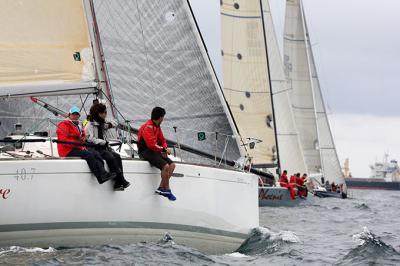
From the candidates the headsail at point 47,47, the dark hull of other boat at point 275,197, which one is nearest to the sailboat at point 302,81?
the dark hull of other boat at point 275,197

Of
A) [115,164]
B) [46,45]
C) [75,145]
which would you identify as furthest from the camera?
[46,45]

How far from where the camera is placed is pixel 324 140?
172 ft

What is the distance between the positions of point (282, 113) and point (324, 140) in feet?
42.3

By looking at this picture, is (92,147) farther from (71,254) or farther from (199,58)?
(199,58)

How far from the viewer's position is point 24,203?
9.62 m

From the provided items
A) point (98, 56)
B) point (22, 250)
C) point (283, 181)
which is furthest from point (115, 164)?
point (283, 181)

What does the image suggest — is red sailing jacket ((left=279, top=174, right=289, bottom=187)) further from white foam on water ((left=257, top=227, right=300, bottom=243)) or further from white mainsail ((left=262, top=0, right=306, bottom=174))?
white foam on water ((left=257, top=227, right=300, bottom=243))

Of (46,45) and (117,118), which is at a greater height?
(46,45)

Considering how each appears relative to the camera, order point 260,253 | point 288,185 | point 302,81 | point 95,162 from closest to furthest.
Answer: point 95,162 → point 260,253 → point 288,185 → point 302,81

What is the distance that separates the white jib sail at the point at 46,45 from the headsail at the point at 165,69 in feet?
4.87

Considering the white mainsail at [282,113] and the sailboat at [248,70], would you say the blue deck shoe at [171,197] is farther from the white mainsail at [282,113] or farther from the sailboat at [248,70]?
the white mainsail at [282,113]

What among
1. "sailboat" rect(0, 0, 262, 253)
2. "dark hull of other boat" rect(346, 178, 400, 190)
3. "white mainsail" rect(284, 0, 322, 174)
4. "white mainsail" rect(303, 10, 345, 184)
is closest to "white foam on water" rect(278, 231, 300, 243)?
"sailboat" rect(0, 0, 262, 253)

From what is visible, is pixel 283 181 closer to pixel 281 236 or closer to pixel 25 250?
pixel 281 236

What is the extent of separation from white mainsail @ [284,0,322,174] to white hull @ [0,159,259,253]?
127 feet
